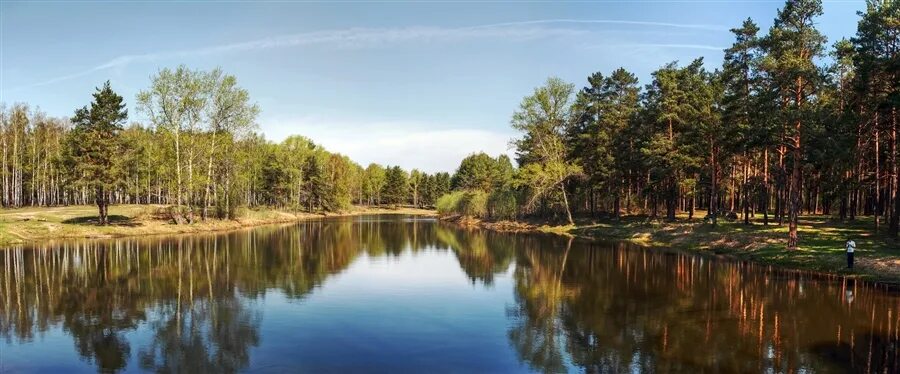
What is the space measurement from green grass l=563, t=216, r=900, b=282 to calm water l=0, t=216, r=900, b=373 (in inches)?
115

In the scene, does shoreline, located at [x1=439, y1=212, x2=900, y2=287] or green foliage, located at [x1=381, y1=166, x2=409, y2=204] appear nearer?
shoreline, located at [x1=439, y1=212, x2=900, y2=287]

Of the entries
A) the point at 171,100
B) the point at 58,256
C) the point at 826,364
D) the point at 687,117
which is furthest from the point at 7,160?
the point at 826,364

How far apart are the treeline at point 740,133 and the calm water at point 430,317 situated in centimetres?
1196

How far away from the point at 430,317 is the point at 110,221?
58.1 metres

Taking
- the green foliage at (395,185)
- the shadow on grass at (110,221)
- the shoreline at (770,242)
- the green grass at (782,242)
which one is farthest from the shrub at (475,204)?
the green foliage at (395,185)

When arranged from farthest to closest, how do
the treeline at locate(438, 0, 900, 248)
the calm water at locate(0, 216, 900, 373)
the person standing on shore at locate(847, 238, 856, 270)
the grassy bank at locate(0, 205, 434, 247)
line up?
the grassy bank at locate(0, 205, 434, 247)
the treeline at locate(438, 0, 900, 248)
the person standing on shore at locate(847, 238, 856, 270)
the calm water at locate(0, 216, 900, 373)

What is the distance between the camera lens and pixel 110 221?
210ft

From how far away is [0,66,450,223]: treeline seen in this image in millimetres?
59562

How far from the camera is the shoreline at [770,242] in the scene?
31.0 metres

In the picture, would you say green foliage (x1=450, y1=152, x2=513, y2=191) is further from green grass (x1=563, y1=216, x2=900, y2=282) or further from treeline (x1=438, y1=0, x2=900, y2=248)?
green grass (x1=563, y1=216, x2=900, y2=282)

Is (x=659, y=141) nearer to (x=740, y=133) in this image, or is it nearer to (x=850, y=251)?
(x=740, y=133)

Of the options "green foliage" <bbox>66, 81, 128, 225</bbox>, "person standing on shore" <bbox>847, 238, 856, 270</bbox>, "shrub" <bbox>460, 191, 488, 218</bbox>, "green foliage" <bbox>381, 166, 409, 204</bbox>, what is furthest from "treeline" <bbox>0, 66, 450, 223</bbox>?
"person standing on shore" <bbox>847, 238, 856, 270</bbox>

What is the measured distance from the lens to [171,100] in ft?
211

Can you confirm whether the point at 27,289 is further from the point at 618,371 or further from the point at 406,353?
the point at 618,371
